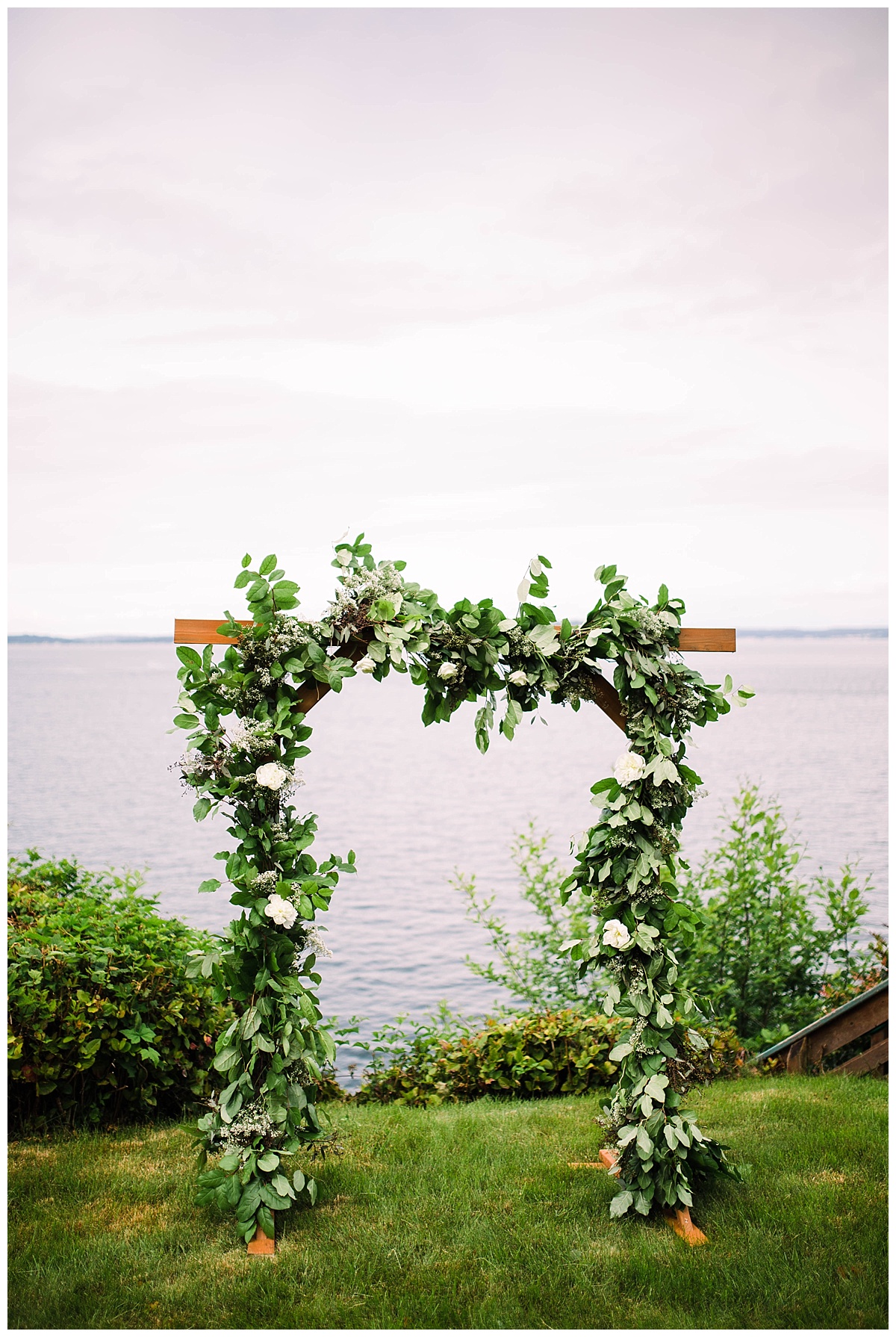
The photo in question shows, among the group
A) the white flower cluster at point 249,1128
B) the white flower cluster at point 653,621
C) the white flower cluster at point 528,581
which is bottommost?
the white flower cluster at point 249,1128

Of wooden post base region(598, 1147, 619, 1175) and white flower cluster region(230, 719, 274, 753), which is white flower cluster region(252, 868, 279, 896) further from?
wooden post base region(598, 1147, 619, 1175)

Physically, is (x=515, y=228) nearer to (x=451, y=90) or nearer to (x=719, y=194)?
(x=719, y=194)

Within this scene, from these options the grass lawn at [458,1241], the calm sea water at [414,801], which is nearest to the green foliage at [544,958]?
the calm sea water at [414,801]

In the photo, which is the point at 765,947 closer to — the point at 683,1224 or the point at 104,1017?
the point at 683,1224

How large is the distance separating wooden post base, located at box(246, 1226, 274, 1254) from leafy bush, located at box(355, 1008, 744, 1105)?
6.28 feet

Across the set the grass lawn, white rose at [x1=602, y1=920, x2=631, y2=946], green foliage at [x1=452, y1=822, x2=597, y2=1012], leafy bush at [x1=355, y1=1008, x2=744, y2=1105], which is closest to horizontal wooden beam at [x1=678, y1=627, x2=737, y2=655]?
white rose at [x1=602, y1=920, x2=631, y2=946]

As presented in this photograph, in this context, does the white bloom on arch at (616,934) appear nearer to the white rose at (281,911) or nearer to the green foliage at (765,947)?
the white rose at (281,911)

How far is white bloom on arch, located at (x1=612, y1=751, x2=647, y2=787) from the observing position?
10.5ft

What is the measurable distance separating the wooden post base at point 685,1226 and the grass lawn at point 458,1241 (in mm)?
38

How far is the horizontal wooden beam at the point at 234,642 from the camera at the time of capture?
3.19m

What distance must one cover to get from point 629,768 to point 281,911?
1372 millimetres

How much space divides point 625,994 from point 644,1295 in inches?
37.6

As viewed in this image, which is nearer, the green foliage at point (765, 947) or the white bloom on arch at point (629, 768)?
the white bloom on arch at point (629, 768)

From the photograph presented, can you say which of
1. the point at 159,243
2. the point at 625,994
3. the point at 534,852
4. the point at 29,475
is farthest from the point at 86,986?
the point at 29,475
